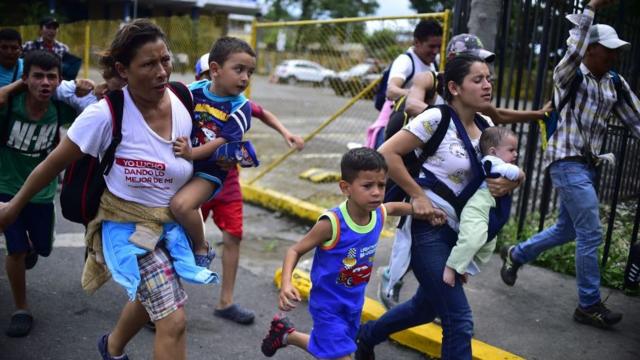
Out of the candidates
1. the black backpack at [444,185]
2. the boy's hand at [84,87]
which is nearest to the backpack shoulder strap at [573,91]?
the black backpack at [444,185]

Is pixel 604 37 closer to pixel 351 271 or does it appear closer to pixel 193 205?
pixel 351 271

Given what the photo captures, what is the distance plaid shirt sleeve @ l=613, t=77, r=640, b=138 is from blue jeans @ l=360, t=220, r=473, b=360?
6.55 ft

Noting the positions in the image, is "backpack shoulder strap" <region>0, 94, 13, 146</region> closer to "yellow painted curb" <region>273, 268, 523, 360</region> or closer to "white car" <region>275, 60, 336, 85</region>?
"yellow painted curb" <region>273, 268, 523, 360</region>

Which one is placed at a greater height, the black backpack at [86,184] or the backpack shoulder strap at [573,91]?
the backpack shoulder strap at [573,91]

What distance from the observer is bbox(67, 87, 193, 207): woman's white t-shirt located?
2.69 m

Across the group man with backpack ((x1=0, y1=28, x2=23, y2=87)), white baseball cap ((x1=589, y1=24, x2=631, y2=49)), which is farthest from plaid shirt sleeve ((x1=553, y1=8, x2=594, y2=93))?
man with backpack ((x1=0, y1=28, x2=23, y2=87))

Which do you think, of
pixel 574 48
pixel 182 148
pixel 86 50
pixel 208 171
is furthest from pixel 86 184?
pixel 86 50

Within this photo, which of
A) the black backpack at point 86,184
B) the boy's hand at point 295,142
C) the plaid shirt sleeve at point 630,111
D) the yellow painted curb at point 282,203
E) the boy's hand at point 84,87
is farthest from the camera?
the yellow painted curb at point 282,203

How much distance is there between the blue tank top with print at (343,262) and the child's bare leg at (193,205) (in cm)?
61

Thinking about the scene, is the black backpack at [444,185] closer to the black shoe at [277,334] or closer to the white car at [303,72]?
the black shoe at [277,334]

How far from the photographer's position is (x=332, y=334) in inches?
116

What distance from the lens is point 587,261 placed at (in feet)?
13.9

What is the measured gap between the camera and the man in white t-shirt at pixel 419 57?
15.8ft

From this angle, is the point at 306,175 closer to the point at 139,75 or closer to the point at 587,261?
the point at 587,261
